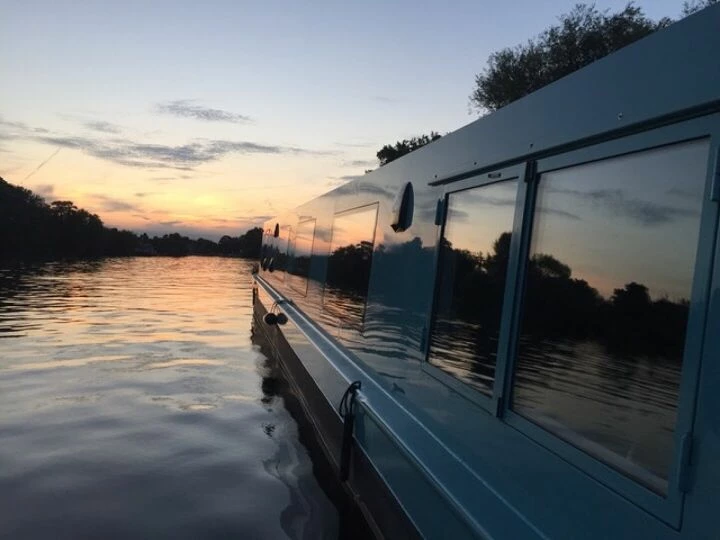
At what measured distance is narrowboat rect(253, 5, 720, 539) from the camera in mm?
1785

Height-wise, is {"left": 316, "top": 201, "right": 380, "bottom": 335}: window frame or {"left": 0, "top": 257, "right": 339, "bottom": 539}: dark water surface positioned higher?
{"left": 316, "top": 201, "right": 380, "bottom": 335}: window frame

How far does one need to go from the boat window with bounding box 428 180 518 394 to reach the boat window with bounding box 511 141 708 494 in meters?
0.25

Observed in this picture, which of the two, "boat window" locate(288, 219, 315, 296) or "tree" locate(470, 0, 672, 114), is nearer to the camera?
"boat window" locate(288, 219, 315, 296)

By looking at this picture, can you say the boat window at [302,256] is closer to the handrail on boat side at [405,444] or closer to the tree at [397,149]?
the handrail on boat side at [405,444]

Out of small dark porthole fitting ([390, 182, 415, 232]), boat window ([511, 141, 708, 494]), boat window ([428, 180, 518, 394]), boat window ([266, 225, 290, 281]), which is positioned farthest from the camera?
boat window ([266, 225, 290, 281])

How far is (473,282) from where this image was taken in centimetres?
321

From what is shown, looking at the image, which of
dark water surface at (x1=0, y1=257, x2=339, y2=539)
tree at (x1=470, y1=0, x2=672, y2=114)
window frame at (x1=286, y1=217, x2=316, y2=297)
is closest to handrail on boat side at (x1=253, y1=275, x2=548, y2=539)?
dark water surface at (x1=0, y1=257, x2=339, y2=539)

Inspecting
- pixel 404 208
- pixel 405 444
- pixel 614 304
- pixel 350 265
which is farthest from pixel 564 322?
pixel 350 265

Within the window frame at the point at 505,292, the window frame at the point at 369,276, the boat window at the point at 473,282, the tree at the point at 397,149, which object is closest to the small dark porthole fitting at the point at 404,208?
the boat window at the point at 473,282

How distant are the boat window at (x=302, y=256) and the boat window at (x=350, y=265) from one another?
1.64 m

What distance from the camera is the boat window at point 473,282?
2.90m

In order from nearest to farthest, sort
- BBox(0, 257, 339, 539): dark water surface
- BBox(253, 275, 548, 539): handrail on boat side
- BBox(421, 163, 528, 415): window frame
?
BBox(253, 275, 548, 539): handrail on boat side
BBox(421, 163, 528, 415): window frame
BBox(0, 257, 339, 539): dark water surface

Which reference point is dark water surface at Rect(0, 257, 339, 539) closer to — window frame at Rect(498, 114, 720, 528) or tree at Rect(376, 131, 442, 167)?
window frame at Rect(498, 114, 720, 528)

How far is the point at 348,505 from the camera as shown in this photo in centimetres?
462
